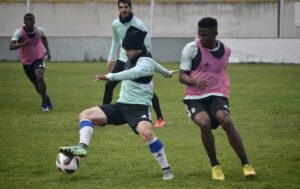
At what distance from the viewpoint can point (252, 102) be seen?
19.8m

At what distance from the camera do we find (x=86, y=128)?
10.1 m

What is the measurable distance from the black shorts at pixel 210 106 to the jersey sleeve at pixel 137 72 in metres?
0.67

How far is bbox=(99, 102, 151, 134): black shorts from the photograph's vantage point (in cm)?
1016

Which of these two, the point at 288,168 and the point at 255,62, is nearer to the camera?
the point at 288,168

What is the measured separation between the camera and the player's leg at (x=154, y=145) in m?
9.95

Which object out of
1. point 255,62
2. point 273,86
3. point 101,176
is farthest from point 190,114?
point 255,62

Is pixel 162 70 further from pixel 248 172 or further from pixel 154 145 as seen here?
pixel 248 172

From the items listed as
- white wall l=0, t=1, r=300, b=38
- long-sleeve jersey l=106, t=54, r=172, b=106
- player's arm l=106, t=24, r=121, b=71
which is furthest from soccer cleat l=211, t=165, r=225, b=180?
white wall l=0, t=1, r=300, b=38

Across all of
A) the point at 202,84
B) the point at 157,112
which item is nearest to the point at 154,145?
the point at 202,84

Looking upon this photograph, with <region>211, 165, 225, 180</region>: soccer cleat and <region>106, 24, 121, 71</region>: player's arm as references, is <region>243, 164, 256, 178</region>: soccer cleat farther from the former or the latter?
<region>106, 24, 121, 71</region>: player's arm

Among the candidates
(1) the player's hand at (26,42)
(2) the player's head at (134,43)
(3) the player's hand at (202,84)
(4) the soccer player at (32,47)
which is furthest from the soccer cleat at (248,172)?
(1) the player's hand at (26,42)

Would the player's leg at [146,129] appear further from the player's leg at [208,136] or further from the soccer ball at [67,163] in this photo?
the soccer ball at [67,163]

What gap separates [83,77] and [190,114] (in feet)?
59.6

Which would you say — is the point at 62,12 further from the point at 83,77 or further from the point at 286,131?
the point at 286,131
